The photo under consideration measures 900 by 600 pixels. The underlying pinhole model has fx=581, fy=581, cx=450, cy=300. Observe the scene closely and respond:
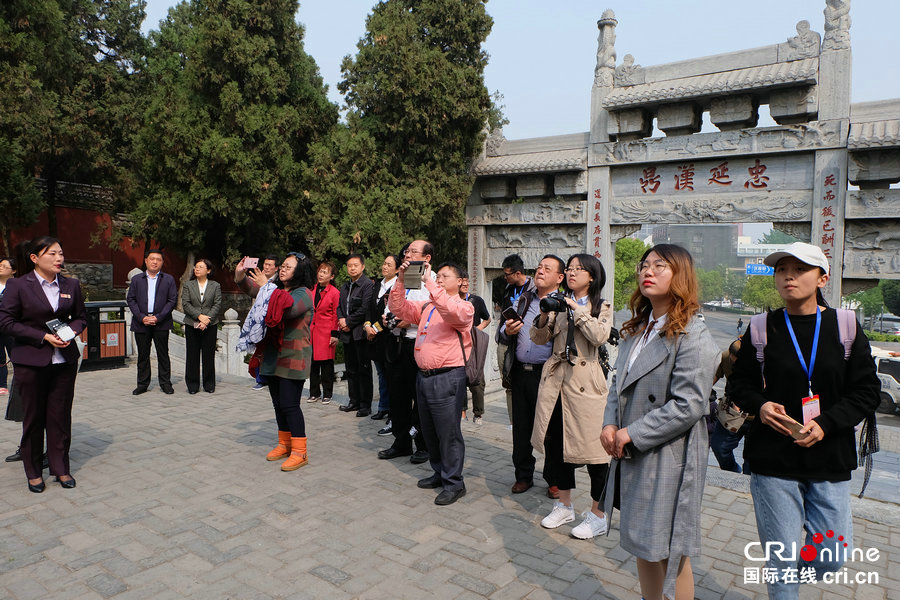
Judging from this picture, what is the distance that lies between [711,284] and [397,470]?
252 feet

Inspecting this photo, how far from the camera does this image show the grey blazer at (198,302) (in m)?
7.26

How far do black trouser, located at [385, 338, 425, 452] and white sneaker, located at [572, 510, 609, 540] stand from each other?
184 centimetres

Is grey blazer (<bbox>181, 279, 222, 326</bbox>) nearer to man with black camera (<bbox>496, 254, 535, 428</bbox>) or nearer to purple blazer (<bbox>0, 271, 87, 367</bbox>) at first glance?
purple blazer (<bbox>0, 271, 87, 367</bbox>)

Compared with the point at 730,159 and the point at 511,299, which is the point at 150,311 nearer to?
the point at 511,299

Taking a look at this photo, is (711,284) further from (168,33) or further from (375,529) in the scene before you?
(375,529)

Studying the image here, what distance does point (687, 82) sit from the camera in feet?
33.5

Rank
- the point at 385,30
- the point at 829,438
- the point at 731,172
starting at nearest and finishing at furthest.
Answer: the point at 829,438 → the point at 731,172 → the point at 385,30

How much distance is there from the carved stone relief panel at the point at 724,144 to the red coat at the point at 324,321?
6.85 m

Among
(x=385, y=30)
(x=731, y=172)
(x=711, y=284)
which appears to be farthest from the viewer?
(x=711, y=284)

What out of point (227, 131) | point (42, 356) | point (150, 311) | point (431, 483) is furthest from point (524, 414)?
point (227, 131)

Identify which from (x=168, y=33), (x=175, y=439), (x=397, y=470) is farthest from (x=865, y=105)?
(x=168, y=33)

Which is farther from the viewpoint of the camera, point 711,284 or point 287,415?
point 711,284

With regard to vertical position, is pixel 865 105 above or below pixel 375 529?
above

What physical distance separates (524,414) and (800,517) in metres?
2.06
